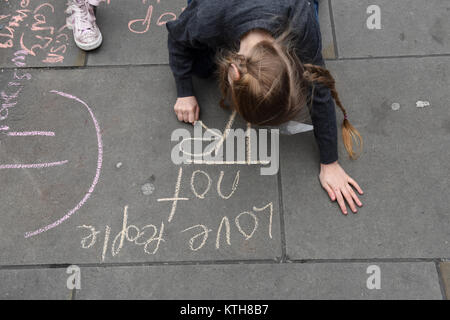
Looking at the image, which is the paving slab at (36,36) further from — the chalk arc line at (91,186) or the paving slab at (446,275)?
the paving slab at (446,275)

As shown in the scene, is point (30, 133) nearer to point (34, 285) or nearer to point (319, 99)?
point (34, 285)

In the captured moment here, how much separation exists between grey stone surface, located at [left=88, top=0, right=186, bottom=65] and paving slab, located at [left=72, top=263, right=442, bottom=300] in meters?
1.24

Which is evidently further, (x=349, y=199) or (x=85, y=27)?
(x=85, y=27)

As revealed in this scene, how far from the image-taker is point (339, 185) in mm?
1983

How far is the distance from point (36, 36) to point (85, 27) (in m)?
0.34

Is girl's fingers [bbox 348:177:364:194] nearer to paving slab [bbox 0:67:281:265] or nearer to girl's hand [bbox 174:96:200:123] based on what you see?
paving slab [bbox 0:67:281:265]

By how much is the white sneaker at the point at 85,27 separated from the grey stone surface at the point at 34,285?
4.27 ft

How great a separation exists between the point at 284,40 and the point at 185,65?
27.5 inches

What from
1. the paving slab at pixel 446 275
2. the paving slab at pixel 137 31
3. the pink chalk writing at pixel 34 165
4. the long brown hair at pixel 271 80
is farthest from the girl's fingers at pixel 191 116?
the paving slab at pixel 446 275

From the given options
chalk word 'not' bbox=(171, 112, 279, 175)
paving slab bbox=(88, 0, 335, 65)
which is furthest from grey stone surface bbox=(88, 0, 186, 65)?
chalk word 'not' bbox=(171, 112, 279, 175)

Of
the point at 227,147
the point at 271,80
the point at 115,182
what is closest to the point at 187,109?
the point at 227,147

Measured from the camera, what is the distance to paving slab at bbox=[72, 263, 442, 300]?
1825 mm
